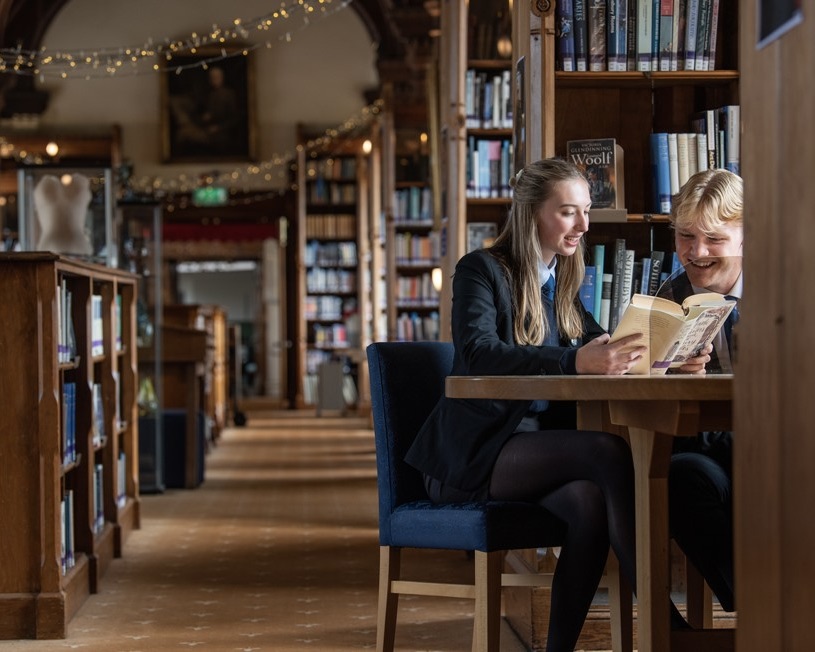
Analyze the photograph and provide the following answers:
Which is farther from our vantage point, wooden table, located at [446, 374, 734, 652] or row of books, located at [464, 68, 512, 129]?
row of books, located at [464, 68, 512, 129]

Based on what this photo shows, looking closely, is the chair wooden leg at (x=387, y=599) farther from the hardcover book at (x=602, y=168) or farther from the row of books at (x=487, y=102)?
the row of books at (x=487, y=102)

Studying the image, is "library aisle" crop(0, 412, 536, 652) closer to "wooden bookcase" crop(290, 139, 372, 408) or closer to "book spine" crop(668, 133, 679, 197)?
"book spine" crop(668, 133, 679, 197)

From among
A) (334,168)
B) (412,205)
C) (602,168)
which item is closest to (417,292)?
(412,205)

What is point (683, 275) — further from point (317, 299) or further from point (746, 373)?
point (317, 299)

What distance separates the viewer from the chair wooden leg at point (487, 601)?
9.78 feet

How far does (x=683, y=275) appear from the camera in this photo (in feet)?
11.3

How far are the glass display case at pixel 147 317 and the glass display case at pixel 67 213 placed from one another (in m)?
0.44

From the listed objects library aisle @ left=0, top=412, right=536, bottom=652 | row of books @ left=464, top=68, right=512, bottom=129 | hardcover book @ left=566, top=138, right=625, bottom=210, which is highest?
row of books @ left=464, top=68, right=512, bottom=129

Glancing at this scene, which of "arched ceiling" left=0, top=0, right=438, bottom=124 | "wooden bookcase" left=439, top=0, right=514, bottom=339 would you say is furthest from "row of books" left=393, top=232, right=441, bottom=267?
"wooden bookcase" left=439, top=0, right=514, bottom=339

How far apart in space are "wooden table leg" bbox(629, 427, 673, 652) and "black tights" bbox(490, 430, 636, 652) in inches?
4.4

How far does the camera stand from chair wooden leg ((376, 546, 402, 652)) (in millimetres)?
3277

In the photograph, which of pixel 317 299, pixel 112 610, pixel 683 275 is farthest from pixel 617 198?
pixel 317 299

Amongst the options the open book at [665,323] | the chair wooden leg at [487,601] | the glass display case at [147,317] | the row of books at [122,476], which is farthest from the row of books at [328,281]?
the open book at [665,323]

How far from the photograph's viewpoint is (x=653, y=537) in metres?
2.64
